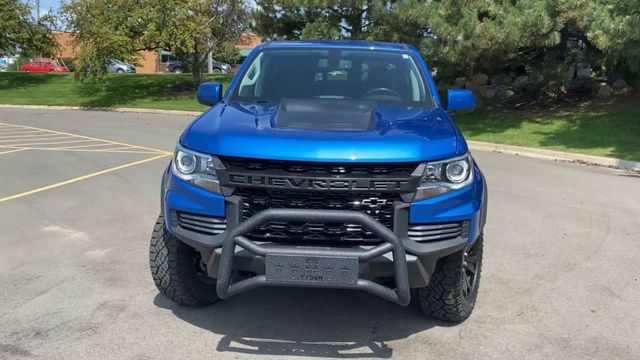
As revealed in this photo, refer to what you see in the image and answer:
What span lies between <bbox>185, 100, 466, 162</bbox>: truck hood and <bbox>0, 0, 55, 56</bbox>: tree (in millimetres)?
31446

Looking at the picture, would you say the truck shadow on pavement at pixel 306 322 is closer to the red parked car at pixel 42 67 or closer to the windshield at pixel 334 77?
the windshield at pixel 334 77

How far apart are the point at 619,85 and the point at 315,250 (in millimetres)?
17390

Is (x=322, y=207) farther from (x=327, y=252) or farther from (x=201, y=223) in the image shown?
(x=201, y=223)

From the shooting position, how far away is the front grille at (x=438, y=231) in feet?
10.6

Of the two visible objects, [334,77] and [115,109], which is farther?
[115,109]

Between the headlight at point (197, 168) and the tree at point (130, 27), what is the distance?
871 inches

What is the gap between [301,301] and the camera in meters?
4.25

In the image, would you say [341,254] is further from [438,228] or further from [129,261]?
[129,261]

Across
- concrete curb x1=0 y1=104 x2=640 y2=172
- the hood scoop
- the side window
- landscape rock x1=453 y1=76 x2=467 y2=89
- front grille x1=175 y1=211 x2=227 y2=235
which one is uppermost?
the side window

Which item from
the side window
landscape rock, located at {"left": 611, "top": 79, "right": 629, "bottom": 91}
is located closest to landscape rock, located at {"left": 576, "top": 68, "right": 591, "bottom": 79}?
landscape rock, located at {"left": 611, "top": 79, "right": 629, "bottom": 91}

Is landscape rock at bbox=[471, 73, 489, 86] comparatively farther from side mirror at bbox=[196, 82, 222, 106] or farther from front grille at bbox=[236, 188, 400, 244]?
front grille at bbox=[236, 188, 400, 244]

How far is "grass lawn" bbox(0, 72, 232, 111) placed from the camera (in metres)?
26.5

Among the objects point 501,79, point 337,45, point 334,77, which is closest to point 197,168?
point 334,77

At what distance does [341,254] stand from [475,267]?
1297mm
